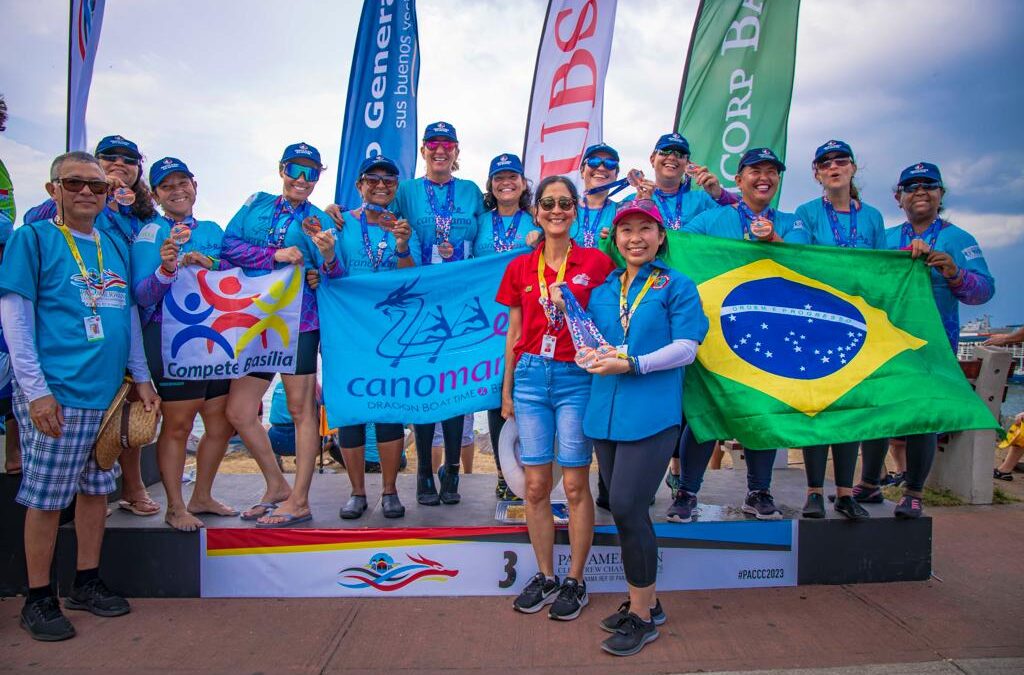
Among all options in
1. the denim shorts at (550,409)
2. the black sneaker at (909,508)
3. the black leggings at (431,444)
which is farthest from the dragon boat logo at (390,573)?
the black sneaker at (909,508)

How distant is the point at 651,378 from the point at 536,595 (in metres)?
1.33

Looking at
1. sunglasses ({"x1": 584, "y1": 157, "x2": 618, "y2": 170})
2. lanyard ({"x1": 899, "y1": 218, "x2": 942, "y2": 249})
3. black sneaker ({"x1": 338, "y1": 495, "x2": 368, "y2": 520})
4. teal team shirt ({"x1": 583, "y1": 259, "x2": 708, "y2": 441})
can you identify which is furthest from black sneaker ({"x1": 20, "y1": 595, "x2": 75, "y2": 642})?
lanyard ({"x1": 899, "y1": 218, "x2": 942, "y2": 249})

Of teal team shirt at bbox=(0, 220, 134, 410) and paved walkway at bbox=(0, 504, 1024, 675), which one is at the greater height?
teal team shirt at bbox=(0, 220, 134, 410)

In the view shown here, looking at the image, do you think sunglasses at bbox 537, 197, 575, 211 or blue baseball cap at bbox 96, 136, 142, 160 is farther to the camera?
blue baseball cap at bbox 96, 136, 142, 160

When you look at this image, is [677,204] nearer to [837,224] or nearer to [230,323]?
[837,224]

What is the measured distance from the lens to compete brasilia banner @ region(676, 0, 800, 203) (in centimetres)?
674

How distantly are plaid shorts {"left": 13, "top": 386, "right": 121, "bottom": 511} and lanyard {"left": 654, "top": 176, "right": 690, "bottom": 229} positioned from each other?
134 inches

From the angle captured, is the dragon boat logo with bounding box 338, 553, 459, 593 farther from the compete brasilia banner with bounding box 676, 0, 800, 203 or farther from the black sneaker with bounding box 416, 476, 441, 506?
the compete brasilia banner with bounding box 676, 0, 800, 203

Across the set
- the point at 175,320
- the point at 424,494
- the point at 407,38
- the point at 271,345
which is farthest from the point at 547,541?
the point at 407,38

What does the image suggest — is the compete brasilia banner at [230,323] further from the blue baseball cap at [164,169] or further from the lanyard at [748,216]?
the lanyard at [748,216]

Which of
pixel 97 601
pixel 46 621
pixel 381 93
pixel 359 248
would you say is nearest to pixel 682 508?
pixel 359 248

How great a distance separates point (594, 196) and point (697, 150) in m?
3.18

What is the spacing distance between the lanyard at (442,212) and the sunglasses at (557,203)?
1177 mm

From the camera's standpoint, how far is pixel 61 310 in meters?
3.22
